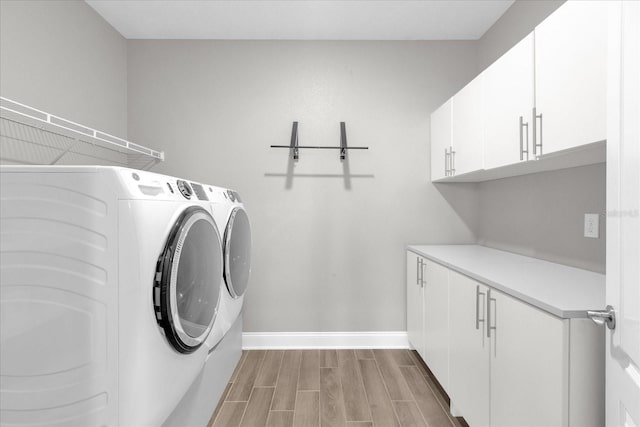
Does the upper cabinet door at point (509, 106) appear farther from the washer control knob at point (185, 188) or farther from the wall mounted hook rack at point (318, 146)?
the washer control knob at point (185, 188)

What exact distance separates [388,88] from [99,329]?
2.46 m

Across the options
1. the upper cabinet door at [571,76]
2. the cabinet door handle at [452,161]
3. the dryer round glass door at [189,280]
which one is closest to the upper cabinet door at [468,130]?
the cabinet door handle at [452,161]

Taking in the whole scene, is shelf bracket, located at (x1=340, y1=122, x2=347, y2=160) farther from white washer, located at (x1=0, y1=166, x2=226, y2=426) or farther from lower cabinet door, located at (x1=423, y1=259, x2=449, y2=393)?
white washer, located at (x1=0, y1=166, x2=226, y2=426)

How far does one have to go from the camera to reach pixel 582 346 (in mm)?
948

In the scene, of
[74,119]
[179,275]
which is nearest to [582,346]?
[179,275]

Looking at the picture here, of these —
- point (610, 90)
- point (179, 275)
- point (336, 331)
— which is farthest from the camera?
point (336, 331)

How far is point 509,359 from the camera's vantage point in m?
1.21

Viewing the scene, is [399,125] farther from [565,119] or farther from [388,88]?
[565,119]

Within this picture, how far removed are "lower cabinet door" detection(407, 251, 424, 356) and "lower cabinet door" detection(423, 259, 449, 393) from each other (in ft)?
0.32

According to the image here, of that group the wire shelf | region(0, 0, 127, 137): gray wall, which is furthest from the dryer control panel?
region(0, 0, 127, 137): gray wall

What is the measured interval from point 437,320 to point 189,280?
1.42m

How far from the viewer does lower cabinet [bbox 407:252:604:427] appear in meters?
0.95

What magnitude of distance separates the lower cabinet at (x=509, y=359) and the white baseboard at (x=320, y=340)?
2.03ft

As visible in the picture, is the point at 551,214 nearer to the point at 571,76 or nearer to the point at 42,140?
the point at 571,76
